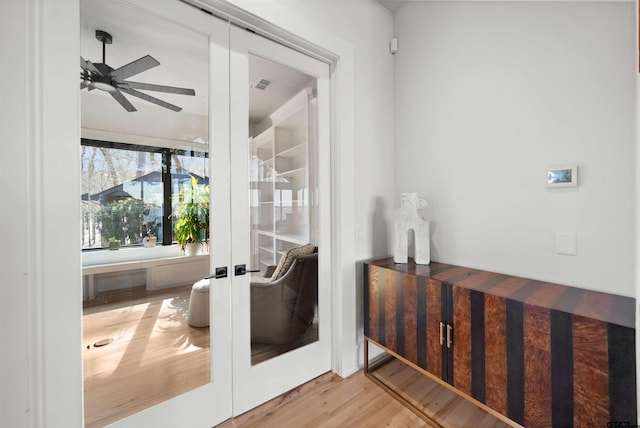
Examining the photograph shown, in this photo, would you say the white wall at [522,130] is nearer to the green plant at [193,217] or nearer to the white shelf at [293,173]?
the white shelf at [293,173]

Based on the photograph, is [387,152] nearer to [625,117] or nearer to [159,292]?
[625,117]

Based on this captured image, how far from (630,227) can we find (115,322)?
251 cm

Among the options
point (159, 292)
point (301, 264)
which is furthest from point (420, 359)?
point (159, 292)

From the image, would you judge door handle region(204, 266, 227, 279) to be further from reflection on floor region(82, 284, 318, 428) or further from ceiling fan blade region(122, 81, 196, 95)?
ceiling fan blade region(122, 81, 196, 95)

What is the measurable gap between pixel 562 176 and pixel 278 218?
64.8 inches

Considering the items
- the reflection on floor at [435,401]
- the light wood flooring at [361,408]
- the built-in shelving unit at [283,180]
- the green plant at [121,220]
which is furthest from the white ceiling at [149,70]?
the reflection on floor at [435,401]

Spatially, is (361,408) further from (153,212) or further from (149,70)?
(149,70)

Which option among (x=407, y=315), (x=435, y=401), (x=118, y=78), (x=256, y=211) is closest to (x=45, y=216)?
(x=118, y=78)

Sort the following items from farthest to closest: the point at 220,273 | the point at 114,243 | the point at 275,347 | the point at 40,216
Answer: the point at 275,347
the point at 220,273
the point at 114,243
the point at 40,216

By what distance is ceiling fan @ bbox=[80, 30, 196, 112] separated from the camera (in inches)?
46.4

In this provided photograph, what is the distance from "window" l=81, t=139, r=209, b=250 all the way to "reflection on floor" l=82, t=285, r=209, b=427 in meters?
0.30

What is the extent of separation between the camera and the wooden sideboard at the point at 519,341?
101 centimetres

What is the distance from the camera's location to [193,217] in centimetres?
148

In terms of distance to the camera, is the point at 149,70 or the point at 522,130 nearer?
the point at 149,70
